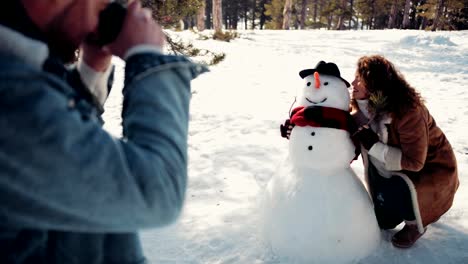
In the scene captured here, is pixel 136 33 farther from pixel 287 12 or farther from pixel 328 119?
pixel 287 12

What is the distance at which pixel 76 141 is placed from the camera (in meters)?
0.54

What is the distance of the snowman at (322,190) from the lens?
2.28 metres

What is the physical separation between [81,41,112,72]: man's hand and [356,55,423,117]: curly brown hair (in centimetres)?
184

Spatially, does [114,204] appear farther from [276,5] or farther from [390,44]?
[276,5]

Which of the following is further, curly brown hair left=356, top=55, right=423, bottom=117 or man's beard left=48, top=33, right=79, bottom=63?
curly brown hair left=356, top=55, right=423, bottom=117

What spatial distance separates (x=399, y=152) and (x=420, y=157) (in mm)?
119

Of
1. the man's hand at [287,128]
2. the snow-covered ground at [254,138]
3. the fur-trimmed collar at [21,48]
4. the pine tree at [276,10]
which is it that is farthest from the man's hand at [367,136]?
the pine tree at [276,10]

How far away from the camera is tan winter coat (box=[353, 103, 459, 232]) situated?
2.28m

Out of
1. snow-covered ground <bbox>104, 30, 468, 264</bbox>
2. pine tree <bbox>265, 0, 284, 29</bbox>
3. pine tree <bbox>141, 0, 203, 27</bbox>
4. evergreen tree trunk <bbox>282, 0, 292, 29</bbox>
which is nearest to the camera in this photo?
snow-covered ground <bbox>104, 30, 468, 264</bbox>

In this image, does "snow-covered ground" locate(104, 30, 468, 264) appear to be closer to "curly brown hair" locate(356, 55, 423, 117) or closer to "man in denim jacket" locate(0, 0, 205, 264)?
"curly brown hair" locate(356, 55, 423, 117)

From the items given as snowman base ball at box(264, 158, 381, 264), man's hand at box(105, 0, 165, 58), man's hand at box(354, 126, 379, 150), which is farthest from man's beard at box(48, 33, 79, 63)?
man's hand at box(354, 126, 379, 150)

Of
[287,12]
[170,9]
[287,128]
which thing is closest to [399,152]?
[287,128]

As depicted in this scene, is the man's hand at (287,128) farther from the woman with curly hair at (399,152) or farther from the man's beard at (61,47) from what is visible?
the man's beard at (61,47)

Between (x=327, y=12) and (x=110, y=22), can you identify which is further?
(x=327, y=12)
